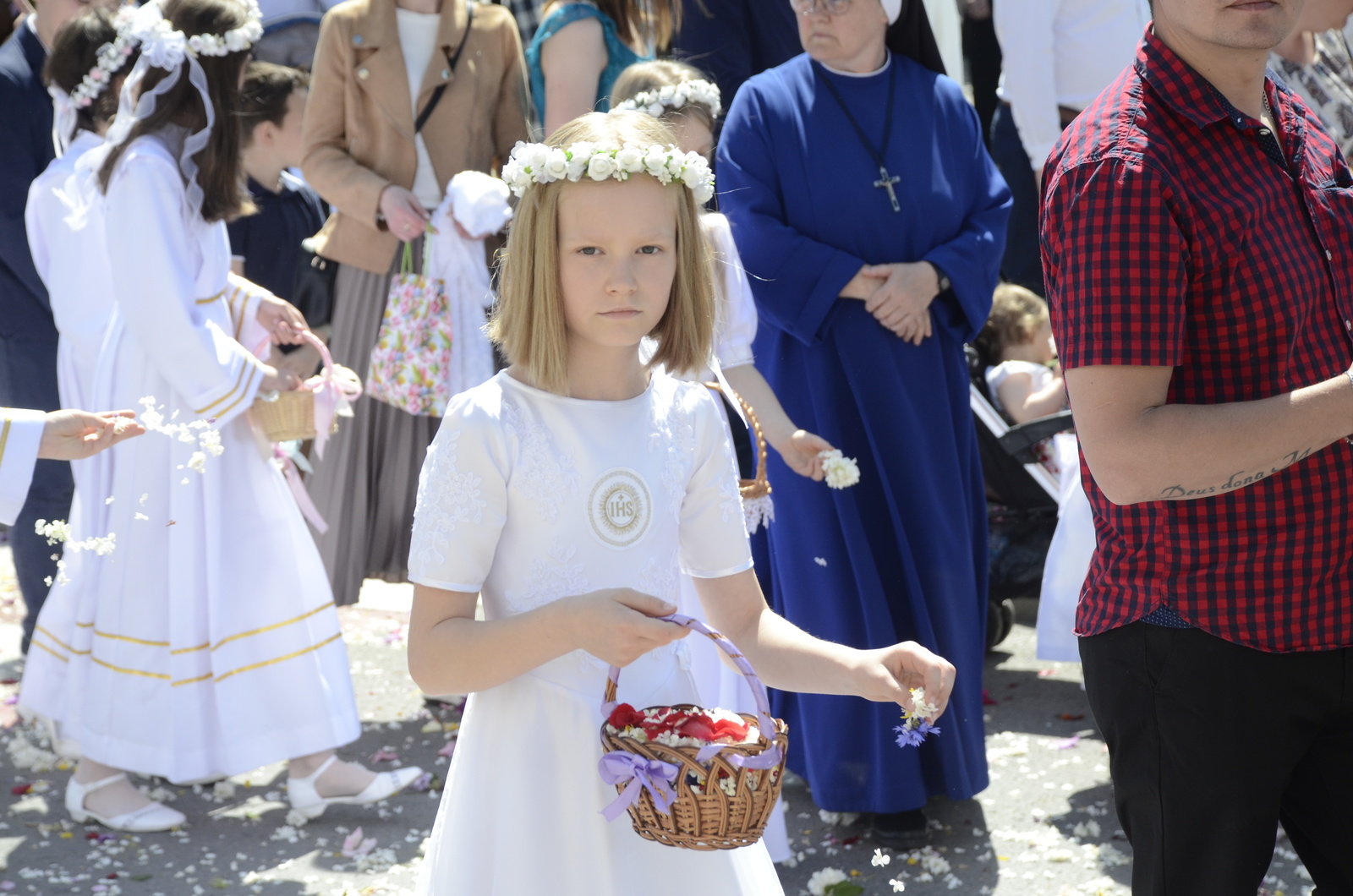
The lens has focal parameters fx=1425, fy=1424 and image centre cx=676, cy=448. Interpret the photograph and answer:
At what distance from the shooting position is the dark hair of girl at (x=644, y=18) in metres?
5.42

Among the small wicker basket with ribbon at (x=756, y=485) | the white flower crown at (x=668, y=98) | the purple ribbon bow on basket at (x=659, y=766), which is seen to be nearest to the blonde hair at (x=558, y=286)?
the purple ribbon bow on basket at (x=659, y=766)

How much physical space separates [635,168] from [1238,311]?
985 mm

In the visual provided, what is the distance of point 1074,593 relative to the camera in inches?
186

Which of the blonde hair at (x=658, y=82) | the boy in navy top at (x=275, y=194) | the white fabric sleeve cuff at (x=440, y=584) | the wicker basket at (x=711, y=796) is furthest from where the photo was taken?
the boy in navy top at (x=275, y=194)

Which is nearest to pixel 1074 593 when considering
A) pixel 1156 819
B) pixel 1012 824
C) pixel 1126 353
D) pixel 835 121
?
pixel 1012 824

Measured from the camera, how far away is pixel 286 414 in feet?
14.2

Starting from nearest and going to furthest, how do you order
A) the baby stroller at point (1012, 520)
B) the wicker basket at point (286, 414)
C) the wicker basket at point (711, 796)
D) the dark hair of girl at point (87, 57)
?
the wicker basket at point (711, 796) → the wicker basket at point (286, 414) → the dark hair of girl at point (87, 57) → the baby stroller at point (1012, 520)

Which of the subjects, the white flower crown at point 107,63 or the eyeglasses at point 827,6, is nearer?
the eyeglasses at point 827,6

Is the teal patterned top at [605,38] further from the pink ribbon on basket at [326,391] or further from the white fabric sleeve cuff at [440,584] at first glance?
the white fabric sleeve cuff at [440,584]

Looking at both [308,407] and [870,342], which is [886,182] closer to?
[870,342]

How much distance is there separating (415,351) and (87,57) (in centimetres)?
142

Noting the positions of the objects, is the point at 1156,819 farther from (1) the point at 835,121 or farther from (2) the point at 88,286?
(2) the point at 88,286

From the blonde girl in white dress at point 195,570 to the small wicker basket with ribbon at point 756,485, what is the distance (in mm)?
1553

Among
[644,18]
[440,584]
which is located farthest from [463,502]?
[644,18]
